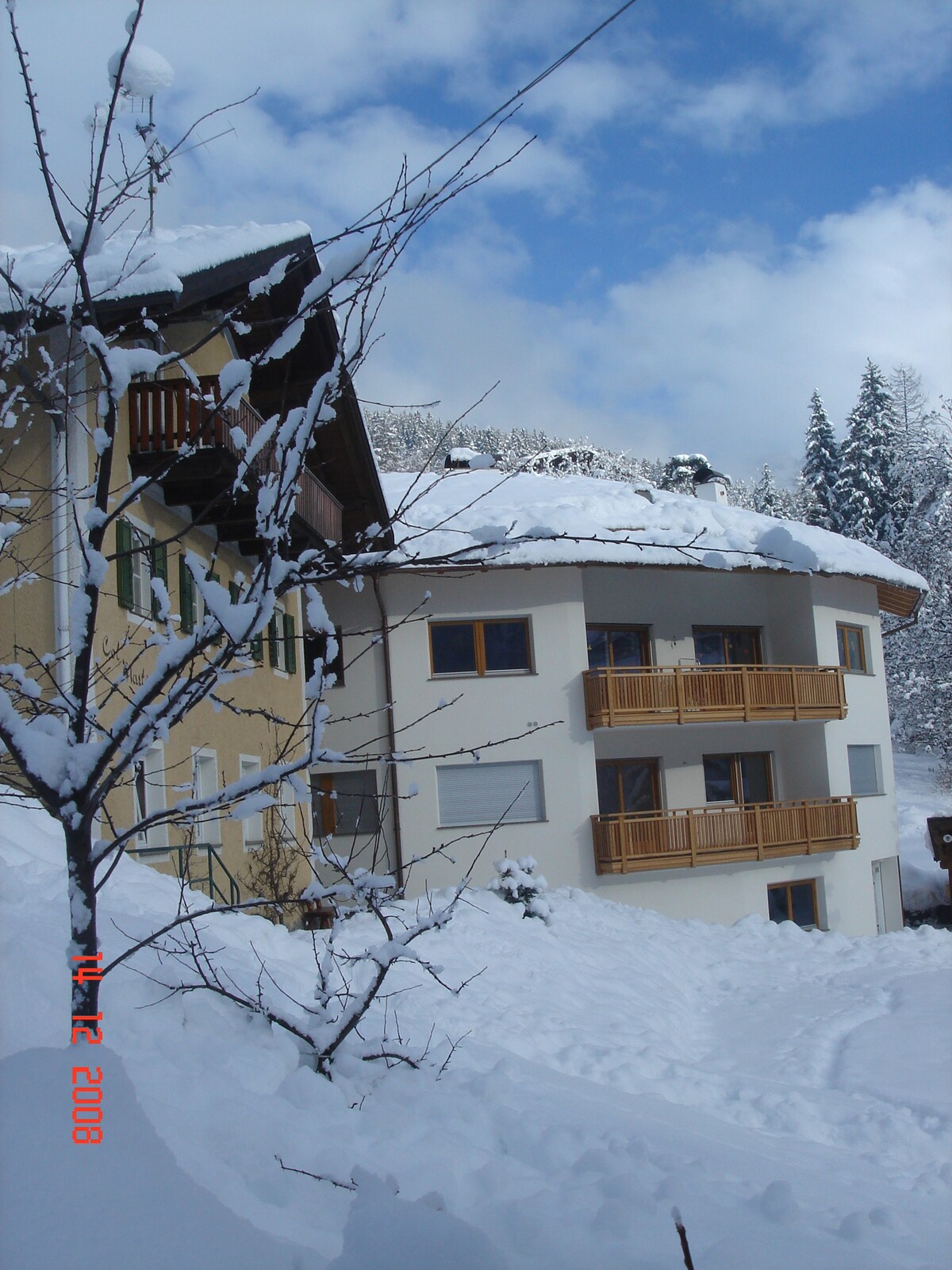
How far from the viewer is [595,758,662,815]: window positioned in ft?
76.7

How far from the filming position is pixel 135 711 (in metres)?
3.36

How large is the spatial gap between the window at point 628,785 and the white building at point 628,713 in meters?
0.04

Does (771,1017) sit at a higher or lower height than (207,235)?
lower

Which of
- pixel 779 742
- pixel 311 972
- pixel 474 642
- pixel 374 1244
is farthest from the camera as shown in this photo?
pixel 779 742

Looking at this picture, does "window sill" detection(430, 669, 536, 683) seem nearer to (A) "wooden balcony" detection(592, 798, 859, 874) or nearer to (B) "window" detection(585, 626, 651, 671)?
(B) "window" detection(585, 626, 651, 671)

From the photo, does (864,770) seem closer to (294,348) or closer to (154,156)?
(294,348)

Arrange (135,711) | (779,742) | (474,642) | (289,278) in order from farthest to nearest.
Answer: (779,742) → (474,642) → (289,278) → (135,711)

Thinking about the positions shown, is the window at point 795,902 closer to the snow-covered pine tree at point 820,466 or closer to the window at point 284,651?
the window at point 284,651

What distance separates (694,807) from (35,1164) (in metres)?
20.4

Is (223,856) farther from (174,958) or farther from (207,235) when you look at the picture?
(174,958)

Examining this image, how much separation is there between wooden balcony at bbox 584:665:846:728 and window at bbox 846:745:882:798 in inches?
Result: 84.0

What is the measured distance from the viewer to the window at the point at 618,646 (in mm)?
23844

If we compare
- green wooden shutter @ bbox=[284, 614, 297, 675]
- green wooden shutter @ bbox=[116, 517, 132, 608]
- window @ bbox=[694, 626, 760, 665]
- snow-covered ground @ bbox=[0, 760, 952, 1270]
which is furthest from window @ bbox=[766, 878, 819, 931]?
green wooden shutter @ bbox=[116, 517, 132, 608]

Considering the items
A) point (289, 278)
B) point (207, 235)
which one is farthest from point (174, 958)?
point (289, 278)
